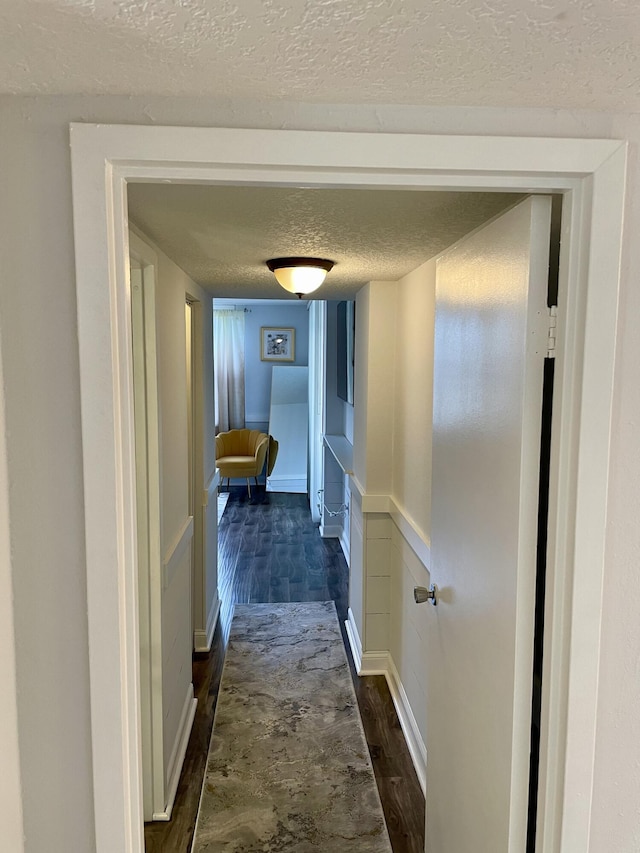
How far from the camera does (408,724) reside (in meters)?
2.65

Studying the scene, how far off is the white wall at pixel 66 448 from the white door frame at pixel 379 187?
0.08ft

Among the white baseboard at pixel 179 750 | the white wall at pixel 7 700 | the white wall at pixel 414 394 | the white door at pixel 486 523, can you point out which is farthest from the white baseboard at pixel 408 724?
the white wall at pixel 7 700

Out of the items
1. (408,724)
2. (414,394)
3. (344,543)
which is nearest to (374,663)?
(408,724)

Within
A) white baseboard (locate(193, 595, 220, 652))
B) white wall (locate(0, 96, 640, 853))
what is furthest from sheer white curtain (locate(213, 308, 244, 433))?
white wall (locate(0, 96, 640, 853))

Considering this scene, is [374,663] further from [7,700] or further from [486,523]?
[7,700]

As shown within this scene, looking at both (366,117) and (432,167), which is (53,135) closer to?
(366,117)

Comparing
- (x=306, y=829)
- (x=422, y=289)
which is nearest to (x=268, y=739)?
(x=306, y=829)

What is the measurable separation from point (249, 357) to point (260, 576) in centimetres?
398

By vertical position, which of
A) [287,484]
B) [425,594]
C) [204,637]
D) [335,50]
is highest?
[335,50]

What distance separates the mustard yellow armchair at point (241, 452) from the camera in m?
7.07

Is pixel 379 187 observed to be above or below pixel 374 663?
above

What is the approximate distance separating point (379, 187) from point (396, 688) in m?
2.61

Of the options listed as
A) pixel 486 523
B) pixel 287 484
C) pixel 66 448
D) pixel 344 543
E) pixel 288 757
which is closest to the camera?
pixel 66 448

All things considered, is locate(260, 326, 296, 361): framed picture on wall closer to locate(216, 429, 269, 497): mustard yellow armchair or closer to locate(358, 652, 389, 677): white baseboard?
locate(216, 429, 269, 497): mustard yellow armchair
